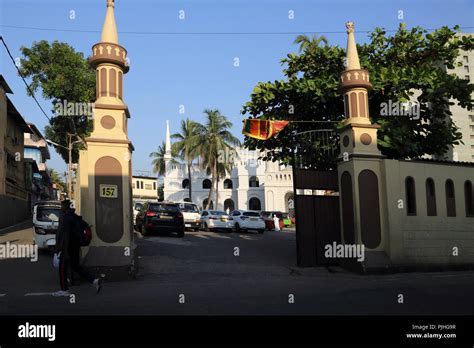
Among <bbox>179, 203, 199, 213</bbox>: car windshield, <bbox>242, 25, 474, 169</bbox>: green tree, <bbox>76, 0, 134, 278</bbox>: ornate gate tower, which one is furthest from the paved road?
<bbox>179, 203, 199, 213</bbox>: car windshield

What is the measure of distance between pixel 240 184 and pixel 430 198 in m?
45.1

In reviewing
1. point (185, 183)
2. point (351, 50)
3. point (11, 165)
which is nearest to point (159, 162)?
point (185, 183)

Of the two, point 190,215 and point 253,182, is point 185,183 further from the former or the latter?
point 190,215

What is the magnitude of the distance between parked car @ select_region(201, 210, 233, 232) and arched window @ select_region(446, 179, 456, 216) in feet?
50.0

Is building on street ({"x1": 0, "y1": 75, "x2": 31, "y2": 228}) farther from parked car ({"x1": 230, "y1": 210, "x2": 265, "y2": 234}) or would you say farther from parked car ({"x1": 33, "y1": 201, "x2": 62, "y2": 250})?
parked car ({"x1": 230, "y1": 210, "x2": 265, "y2": 234})

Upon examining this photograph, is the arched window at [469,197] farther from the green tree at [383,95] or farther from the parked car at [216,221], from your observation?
the parked car at [216,221]

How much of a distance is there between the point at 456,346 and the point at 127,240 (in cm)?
717

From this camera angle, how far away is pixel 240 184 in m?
57.4

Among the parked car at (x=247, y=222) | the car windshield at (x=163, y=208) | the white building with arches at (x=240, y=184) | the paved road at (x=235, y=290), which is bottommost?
the paved road at (x=235, y=290)

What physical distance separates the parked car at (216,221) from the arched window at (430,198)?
15.2 meters

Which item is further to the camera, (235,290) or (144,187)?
(144,187)

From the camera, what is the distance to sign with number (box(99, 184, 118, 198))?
10.1 m

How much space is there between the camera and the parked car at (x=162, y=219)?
19.0m

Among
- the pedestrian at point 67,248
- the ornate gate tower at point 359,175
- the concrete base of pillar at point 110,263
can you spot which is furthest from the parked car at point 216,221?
the pedestrian at point 67,248
